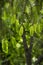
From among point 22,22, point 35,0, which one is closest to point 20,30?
point 22,22

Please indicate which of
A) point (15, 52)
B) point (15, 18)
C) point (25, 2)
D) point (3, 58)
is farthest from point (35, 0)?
point (3, 58)

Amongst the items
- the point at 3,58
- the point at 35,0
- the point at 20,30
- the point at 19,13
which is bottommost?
the point at 3,58

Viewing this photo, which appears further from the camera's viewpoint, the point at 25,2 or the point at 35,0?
the point at 35,0

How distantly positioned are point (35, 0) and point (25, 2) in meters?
0.21

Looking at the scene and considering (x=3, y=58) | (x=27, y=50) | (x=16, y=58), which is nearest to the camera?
(x=27, y=50)

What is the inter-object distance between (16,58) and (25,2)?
2096mm

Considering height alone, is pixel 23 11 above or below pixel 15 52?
above

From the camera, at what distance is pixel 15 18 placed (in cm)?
203

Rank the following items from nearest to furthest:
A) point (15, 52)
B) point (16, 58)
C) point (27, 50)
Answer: point (27, 50)
point (15, 52)
point (16, 58)

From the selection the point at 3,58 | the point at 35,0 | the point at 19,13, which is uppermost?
the point at 35,0

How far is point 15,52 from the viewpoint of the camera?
3768 mm

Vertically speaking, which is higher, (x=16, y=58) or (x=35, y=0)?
(x=35, y=0)

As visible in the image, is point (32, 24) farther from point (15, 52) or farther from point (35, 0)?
point (15, 52)

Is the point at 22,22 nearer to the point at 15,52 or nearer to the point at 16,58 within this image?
the point at 15,52
